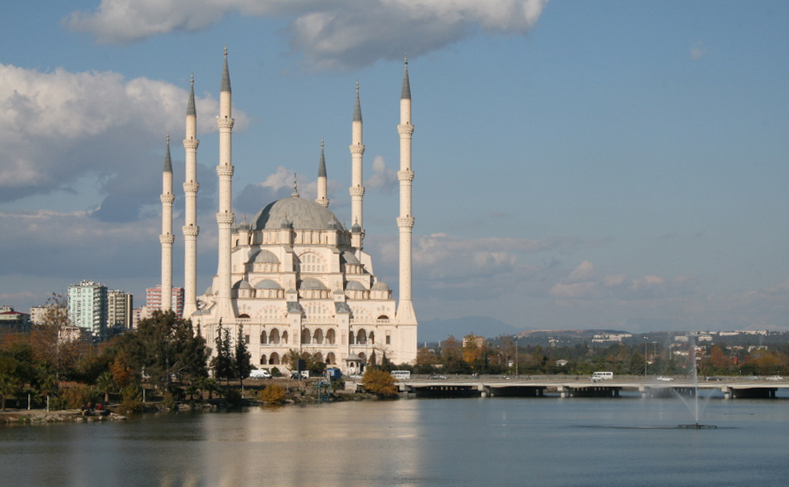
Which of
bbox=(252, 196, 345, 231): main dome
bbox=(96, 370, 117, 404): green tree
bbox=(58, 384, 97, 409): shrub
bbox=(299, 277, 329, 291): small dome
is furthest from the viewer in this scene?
bbox=(252, 196, 345, 231): main dome

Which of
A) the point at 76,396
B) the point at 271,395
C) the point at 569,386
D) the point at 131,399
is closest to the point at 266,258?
the point at 569,386

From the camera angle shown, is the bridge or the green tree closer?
the green tree

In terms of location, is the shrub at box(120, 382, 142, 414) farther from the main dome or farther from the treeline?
the main dome

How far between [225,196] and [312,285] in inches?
524

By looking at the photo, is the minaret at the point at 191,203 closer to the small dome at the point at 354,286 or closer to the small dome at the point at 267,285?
the small dome at the point at 267,285

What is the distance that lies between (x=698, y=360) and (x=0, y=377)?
8195cm

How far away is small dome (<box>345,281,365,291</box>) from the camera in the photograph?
4451 inches

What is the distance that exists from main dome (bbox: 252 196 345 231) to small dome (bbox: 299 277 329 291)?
20.4 feet

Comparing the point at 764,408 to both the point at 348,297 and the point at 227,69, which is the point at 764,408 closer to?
the point at 348,297

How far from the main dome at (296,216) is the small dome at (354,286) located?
625 cm

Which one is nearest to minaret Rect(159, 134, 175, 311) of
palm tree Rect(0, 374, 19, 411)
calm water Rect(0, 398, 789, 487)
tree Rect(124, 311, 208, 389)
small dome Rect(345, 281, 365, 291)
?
small dome Rect(345, 281, 365, 291)

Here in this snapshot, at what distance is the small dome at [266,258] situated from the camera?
11369cm

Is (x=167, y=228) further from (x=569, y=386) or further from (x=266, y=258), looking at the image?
(x=569, y=386)

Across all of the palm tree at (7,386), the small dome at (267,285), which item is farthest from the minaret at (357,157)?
the palm tree at (7,386)
